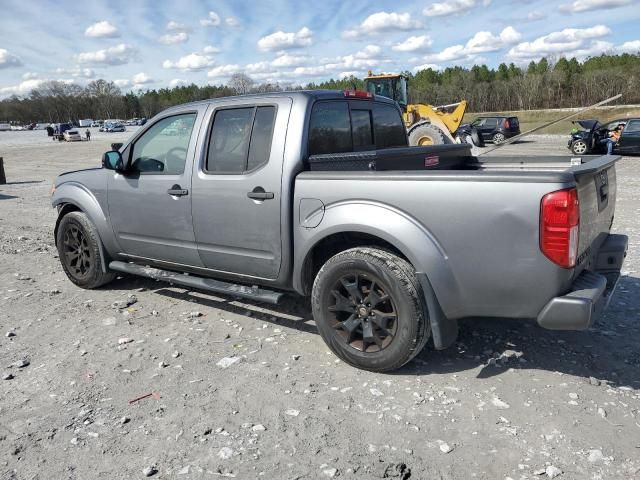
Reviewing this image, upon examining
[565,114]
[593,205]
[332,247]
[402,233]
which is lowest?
[332,247]

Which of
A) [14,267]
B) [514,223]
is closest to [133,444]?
[514,223]

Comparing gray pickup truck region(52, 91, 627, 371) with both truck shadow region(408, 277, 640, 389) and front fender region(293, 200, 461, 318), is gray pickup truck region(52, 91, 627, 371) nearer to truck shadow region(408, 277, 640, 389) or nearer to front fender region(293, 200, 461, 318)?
front fender region(293, 200, 461, 318)

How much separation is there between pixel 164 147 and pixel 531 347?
362 cm

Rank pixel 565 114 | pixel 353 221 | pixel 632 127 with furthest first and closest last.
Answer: pixel 565 114 → pixel 632 127 → pixel 353 221

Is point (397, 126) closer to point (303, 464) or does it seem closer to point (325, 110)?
point (325, 110)

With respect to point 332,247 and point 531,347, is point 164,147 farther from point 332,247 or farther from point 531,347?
point 531,347

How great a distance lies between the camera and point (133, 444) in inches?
120

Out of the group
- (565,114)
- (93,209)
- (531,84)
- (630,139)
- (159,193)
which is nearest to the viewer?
(159,193)

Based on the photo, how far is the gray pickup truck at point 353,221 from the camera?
3.20m

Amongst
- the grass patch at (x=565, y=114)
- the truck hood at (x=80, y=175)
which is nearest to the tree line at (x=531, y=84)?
the grass patch at (x=565, y=114)

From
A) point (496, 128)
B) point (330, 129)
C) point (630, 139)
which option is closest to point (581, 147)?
point (630, 139)

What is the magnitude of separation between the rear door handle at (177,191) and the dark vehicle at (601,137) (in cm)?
1888

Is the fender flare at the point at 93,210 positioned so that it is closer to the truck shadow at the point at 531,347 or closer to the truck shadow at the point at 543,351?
the truck shadow at the point at 531,347

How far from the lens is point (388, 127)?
5121 mm
